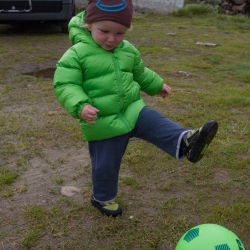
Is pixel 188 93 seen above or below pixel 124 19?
below

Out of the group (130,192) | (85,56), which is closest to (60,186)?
(130,192)

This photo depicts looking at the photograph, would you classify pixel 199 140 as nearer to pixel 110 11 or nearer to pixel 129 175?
pixel 110 11

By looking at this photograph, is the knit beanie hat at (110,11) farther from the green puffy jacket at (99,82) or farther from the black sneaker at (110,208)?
the black sneaker at (110,208)

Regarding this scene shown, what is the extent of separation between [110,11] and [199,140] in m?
0.83

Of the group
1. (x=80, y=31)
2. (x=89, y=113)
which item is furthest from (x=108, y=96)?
(x=80, y=31)

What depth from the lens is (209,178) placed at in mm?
2982

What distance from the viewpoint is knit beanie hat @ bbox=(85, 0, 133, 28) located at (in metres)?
2.14

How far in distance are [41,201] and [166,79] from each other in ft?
10.7

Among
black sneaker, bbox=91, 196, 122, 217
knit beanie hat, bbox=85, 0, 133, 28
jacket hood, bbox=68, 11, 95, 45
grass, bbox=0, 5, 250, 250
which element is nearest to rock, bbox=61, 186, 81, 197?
grass, bbox=0, 5, 250, 250

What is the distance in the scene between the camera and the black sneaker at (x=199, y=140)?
2.19 meters

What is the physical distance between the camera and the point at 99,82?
2262mm

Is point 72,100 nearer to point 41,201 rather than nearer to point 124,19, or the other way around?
point 124,19

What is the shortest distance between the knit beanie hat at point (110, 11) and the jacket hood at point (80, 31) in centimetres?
12

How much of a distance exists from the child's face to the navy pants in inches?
17.2
